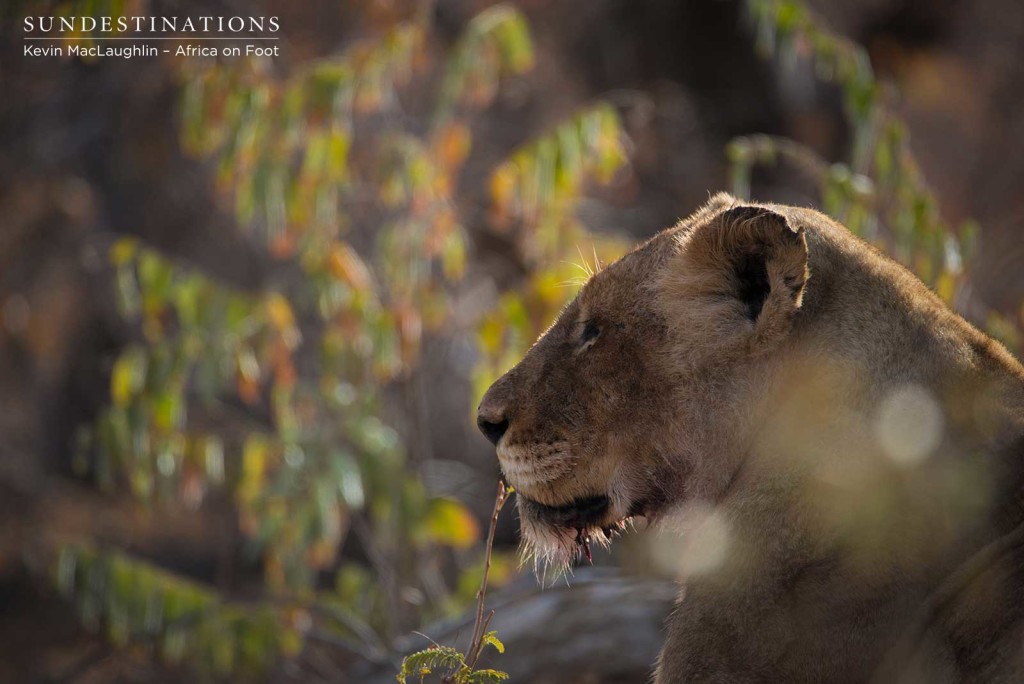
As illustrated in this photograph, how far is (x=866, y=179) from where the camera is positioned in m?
5.56

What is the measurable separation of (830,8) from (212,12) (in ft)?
20.3

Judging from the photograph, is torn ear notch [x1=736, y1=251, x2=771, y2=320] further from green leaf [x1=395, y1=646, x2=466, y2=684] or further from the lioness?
green leaf [x1=395, y1=646, x2=466, y2=684]

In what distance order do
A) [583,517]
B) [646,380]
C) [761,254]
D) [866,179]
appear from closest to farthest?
[761,254], [646,380], [583,517], [866,179]

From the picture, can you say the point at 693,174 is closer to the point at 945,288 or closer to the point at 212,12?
the point at 212,12

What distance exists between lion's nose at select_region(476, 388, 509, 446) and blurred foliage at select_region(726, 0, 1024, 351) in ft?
7.65

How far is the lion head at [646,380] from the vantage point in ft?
9.07

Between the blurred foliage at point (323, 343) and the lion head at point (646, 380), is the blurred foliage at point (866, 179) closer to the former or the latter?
the blurred foliage at point (323, 343)

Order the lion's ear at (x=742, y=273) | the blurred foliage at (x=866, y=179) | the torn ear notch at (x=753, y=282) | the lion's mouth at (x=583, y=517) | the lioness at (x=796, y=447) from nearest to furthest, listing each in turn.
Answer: the lioness at (x=796, y=447)
the lion's ear at (x=742, y=273)
the torn ear notch at (x=753, y=282)
the lion's mouth at (x=583, y=517)
the blurred foliage at (x=866, y=179)

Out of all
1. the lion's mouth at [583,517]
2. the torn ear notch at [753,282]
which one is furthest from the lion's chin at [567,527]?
the torn ear notch at [753,282]

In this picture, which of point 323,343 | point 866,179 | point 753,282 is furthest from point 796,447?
point 323,343

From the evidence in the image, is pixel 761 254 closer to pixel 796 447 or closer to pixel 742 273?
pixel 742 273

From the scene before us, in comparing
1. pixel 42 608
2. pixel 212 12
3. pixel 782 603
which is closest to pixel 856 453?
pixel 782 603

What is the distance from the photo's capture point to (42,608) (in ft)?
33.2

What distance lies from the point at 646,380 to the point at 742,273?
353 mm
